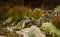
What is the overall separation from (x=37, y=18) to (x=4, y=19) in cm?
193

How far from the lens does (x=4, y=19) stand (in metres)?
11.8

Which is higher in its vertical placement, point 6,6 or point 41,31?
point 6,6

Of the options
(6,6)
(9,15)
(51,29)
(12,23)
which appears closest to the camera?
(51,29)

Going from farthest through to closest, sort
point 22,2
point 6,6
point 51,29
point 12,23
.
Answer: point 22,2
point 6,6
point 12,23
point 51,29

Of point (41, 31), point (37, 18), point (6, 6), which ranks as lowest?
point (41, 31)

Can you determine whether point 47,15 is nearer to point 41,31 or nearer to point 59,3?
point 41,31

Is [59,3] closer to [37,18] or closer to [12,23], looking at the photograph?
[37,18]

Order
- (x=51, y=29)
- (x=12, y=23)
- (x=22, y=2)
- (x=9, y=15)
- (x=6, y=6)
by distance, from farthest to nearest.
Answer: (x=22, y=2) < (x=6, y=6) < (x=9, y=15) < (x=12, y=23) < (x=51, y=29)

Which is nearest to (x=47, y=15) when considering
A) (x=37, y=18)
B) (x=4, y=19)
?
(x=37, y=18)

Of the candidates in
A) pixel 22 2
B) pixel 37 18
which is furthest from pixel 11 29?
pixel 22 2

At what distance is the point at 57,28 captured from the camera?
393 inches

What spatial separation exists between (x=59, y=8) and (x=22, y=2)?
2672 millimetres

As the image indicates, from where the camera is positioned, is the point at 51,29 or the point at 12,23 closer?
the point at 51,29

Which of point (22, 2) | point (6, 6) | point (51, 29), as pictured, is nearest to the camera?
point (51, 29)
